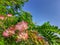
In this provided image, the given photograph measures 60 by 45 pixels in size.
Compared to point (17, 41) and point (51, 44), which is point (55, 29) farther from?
point (17, 41)

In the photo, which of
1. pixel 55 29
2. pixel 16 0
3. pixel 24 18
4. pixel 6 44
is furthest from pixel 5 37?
pixel 16 0

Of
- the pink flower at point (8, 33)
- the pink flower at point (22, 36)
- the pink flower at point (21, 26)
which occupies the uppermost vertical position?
the pink flower at point (21, 26)

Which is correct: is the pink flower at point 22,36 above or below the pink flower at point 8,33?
below

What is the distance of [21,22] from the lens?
3.33 metres

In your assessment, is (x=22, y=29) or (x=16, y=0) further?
(x=16, y=0)

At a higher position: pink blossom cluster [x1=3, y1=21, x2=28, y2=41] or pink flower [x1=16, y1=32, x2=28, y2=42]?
pink blossom cluster [x1=3, y1=21, x2=28, y2=41]

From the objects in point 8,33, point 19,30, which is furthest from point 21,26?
point 8,33

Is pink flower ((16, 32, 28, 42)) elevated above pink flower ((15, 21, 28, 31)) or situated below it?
below

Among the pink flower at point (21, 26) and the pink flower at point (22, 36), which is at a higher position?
the pink flower at point (21, 26)

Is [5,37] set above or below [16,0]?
below

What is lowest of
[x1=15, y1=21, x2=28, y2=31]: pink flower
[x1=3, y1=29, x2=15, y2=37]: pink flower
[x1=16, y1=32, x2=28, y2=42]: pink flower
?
[x1=16, y1=32, x2=28, y2=42]: pink flower

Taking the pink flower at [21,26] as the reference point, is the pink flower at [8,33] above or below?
below

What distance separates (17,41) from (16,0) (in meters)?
3.75

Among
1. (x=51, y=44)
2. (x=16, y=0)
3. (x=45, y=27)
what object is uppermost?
(x=16, y=0)
